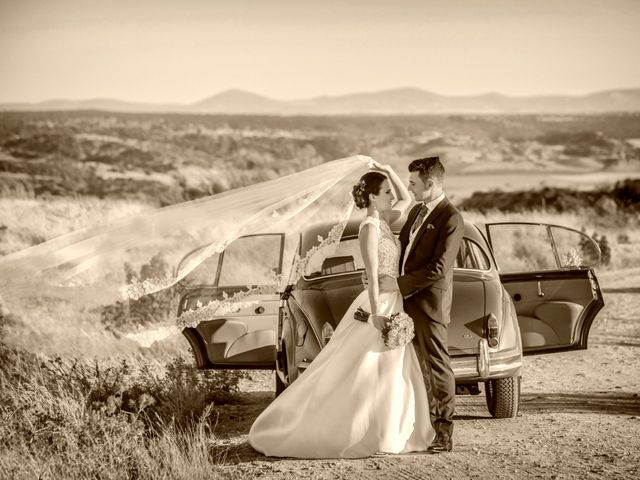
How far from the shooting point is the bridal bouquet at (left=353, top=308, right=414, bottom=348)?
686 cm

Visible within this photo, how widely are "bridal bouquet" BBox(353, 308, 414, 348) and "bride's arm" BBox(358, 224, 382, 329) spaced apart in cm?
8

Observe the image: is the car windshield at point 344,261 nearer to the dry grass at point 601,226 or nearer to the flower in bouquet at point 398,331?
the flower in bouquet at point 398,331

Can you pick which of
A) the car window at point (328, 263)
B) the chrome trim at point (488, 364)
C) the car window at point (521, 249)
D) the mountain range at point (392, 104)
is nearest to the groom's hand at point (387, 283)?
the chrome trim at point (488, 364)

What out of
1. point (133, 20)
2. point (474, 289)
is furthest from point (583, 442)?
point (133, 20)

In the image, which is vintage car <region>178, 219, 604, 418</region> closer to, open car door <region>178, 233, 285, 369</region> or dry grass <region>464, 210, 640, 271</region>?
open car door <region>178, 233, 285, 369</region>

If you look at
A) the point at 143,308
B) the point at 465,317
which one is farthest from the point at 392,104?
the point at 465,317

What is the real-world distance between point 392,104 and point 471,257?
15863 cm

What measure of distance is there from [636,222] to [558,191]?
7.78 m

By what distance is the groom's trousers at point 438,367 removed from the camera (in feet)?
22.7

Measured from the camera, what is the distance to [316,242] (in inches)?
345

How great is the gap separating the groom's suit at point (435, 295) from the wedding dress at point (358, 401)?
13 cm

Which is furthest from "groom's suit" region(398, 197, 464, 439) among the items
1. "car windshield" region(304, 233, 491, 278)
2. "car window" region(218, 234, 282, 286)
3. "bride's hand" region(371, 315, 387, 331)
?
"car window" region(218, 234, 282, 286)

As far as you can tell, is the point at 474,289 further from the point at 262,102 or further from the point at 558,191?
the point at 262,102

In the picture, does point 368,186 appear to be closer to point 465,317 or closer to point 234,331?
point 465,317
